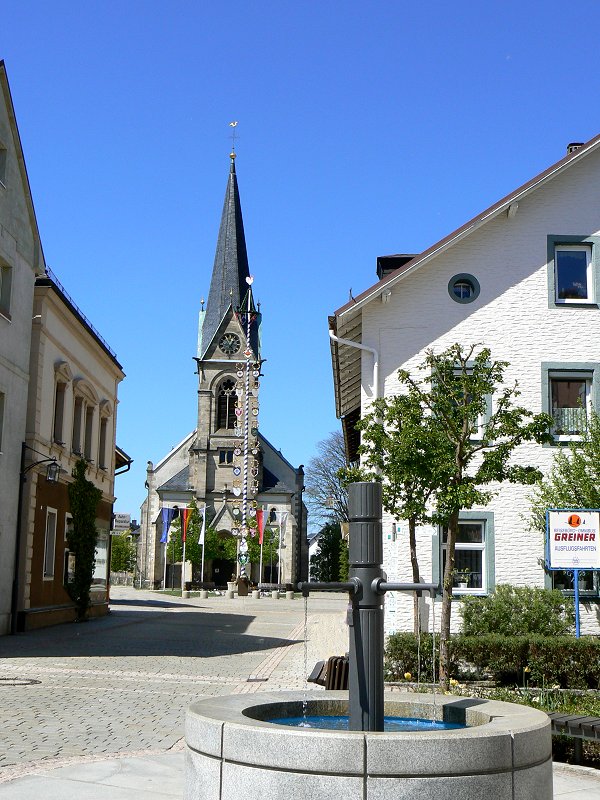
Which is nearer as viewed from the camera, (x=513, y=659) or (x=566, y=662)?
(x=566, y=662)

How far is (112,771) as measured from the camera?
26.8ft

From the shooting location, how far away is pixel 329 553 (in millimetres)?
88250

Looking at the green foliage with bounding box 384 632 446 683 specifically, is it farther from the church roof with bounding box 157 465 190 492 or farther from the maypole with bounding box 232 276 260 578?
the church roof with bounding box 157 465 190 492

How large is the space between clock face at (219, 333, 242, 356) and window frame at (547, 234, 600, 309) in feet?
242

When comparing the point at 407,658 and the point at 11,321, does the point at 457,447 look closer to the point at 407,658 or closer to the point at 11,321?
the point at 407,658

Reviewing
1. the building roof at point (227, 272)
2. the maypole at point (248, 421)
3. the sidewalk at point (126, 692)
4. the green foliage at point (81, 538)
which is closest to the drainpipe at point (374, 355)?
the sidewalk at point (126, 692)

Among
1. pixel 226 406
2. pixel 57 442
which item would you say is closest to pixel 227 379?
pixel 226 406

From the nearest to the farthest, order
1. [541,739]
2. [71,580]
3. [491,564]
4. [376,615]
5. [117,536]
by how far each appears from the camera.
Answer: [541,739] < [376,615] < [491,564] < [71,580] < [117,536]

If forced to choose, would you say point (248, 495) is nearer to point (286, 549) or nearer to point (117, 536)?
point (286, 549)

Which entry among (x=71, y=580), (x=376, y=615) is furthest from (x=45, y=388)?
(x=376, y=615)

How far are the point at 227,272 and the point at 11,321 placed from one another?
72988 mm

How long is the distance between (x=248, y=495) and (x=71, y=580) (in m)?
58.8

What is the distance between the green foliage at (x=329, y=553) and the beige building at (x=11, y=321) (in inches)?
2337

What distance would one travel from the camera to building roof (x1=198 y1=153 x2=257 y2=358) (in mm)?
95625
